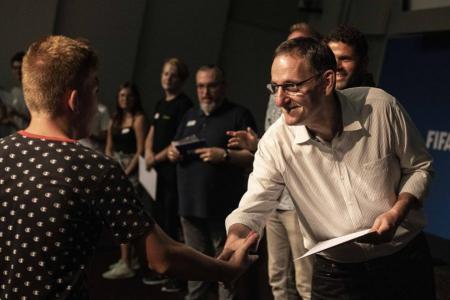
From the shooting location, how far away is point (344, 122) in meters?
1.96

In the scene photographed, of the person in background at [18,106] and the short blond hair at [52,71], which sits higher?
the short blond hair at [52,71]

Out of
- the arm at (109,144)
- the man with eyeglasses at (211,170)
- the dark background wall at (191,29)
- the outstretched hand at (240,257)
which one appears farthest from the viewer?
the dark background wall at (191,29)

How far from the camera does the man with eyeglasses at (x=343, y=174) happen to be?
190cm

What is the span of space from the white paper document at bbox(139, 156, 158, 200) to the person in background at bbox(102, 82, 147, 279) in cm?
21

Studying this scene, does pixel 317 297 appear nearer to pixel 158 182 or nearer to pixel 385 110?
pixel 385 110

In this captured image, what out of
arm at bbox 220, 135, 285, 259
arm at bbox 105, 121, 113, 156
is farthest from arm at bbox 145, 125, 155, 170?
arm at bbox 220, 135, 285, 259

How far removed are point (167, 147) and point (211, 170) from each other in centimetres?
83

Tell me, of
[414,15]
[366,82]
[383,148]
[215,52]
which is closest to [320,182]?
[383,148]

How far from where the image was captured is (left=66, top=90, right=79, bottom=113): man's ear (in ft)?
4.58

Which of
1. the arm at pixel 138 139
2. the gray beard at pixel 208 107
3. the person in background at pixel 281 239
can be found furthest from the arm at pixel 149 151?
the person in background at pixel 281 239

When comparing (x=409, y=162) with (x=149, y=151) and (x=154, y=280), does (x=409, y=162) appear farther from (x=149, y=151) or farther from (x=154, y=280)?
(x=154, y=280)

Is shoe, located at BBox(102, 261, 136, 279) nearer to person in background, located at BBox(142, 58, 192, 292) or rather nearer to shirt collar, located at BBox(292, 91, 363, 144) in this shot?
person in background, located at BBox(142, 58, 192, 292)

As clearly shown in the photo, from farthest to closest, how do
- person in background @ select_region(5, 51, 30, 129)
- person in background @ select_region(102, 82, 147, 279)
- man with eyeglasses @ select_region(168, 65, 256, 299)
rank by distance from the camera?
person in background @ select_region(5, 51, 30, 129)
person in background @ select_region(102, 82, 147, 279)
man with eyeglasses @ select_region(168, 65, 256, 299)

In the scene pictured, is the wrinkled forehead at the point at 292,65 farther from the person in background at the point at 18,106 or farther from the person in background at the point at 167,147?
the person in background at the point at 18,106
